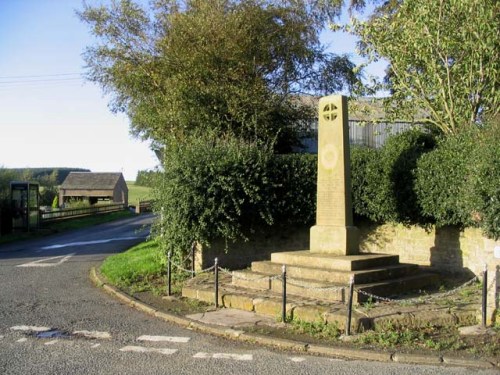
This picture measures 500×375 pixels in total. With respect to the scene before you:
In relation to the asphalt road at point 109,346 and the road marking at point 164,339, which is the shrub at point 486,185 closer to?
the asphalt road at point 109,346

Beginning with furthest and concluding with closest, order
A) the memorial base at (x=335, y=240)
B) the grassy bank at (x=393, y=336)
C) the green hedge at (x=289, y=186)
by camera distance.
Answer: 1. the green hedge at (x=289, y=186)
2. the memorial base at (x=335, y=240)
3. the grassy bank at (x=393, y=336)

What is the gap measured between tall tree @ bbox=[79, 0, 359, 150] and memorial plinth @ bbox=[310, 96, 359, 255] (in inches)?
170

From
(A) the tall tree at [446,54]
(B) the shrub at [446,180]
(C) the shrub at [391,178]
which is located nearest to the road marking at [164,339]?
(B) the shrub at [446,180]

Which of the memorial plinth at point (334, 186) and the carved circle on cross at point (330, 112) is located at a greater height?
the carved circle on cross at point (330, 112)

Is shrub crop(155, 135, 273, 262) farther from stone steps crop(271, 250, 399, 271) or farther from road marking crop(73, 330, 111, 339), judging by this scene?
road marking crop(73, 330, 111, 339)

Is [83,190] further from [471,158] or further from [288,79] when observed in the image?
[471,158]

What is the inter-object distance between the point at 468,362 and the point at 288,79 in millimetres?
14599

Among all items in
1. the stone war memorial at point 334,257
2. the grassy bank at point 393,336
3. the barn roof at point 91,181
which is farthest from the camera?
the barn roof at point 91,181

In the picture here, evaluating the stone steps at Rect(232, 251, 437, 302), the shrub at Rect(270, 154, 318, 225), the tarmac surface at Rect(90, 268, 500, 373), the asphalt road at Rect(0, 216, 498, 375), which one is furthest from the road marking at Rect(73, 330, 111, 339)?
the shrub at Rect(270, 154, 318, 225)

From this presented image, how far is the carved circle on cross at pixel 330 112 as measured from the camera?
11984mm

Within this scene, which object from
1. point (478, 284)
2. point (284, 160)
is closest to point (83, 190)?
point (284, 160)

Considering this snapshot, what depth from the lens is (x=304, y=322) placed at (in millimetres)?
8648

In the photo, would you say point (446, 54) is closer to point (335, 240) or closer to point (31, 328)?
point (335, 240)

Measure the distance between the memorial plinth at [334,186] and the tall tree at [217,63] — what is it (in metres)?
4.32
